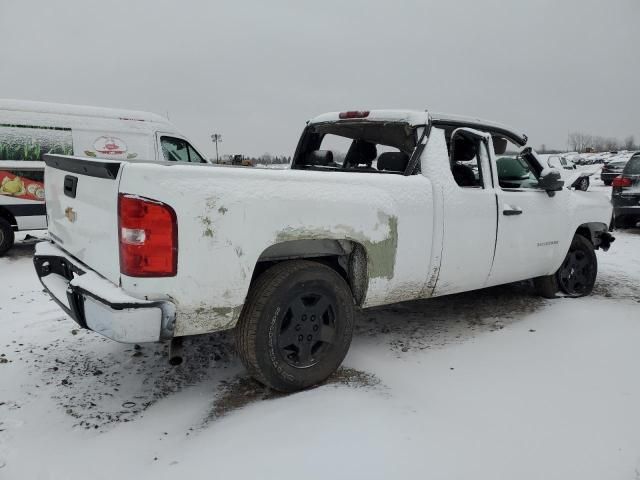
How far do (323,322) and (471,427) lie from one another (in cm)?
104

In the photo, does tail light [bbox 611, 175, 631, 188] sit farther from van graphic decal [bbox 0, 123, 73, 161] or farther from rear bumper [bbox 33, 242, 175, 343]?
van graphic decal [bbox 0, 123, 73, 161]

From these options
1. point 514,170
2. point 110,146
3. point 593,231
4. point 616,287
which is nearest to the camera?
point 514,170

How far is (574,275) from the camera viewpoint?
4.93 metres

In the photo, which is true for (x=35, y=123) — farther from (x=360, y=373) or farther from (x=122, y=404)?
(x=360, y=373)

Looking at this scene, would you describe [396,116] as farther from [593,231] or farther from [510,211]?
[593,231]

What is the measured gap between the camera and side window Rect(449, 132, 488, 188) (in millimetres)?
3709

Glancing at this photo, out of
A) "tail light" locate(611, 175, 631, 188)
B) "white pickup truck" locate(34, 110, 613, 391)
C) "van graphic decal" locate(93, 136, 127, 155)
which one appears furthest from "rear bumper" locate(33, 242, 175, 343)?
"tail light" locate(611, 175, 631, 188)

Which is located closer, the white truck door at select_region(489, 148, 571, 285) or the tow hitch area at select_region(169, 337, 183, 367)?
the tow hitch area at select_region(169, 337, 183, 367)

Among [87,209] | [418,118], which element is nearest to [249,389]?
[87,209]

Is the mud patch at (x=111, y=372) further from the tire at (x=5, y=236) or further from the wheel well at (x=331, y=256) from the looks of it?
the tire at (x=5, y=236)

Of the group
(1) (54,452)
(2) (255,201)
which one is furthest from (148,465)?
(2) (255,201)

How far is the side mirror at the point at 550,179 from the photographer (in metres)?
4.09

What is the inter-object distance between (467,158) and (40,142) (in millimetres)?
7392

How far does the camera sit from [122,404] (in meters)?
2.71
